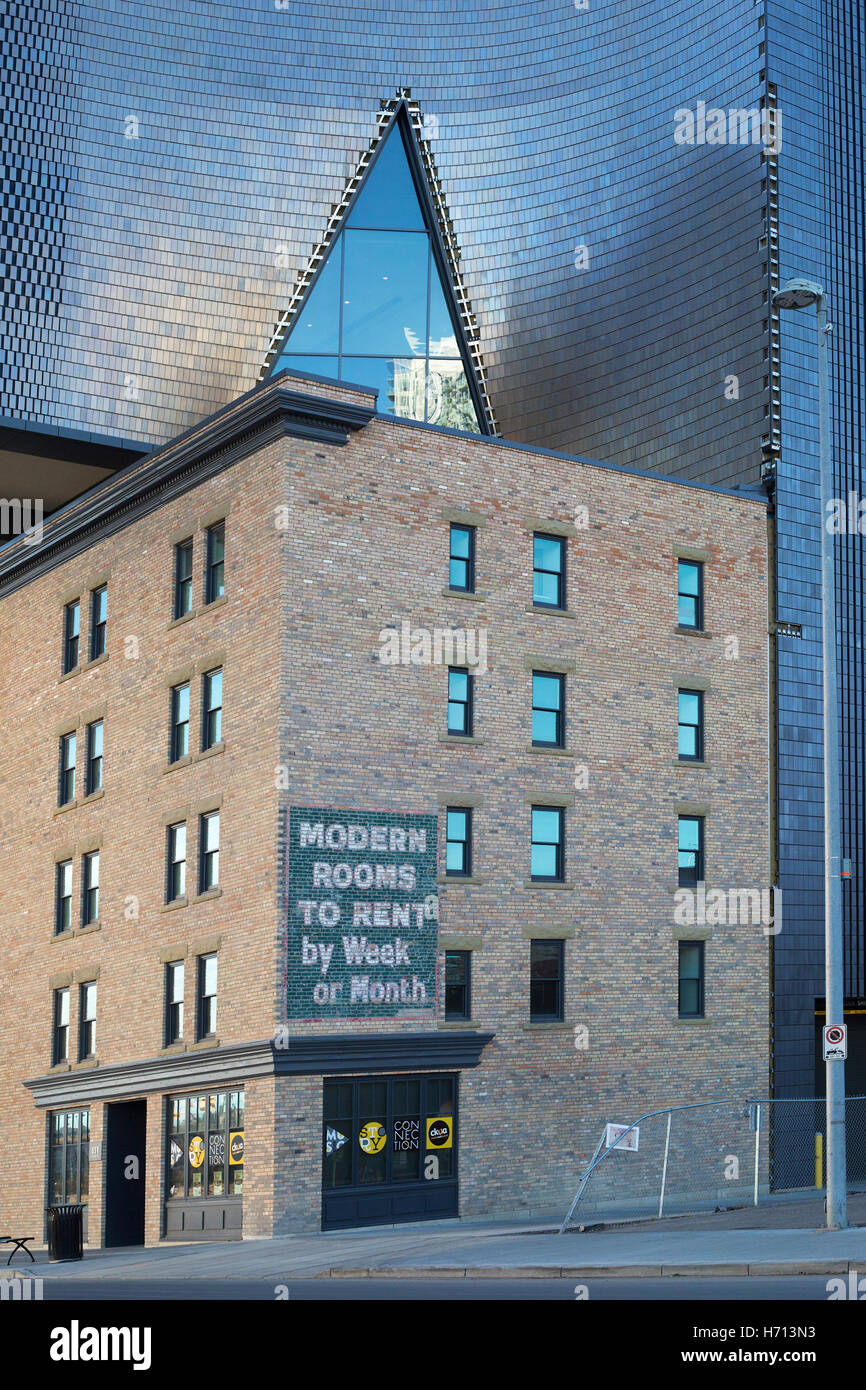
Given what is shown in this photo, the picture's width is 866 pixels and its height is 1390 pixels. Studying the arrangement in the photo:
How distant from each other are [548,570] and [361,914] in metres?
8.76

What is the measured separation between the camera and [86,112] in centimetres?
4625

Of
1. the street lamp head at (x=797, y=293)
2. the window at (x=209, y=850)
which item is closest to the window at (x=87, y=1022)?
the window at (x=209, y=850)

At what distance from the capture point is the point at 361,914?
3094cm

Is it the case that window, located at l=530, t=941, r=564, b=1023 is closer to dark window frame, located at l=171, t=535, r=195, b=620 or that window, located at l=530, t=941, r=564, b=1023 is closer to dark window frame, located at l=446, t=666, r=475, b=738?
dark window frame, located at l=446, t=666, r=475, b=738

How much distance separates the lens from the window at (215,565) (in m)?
33.8

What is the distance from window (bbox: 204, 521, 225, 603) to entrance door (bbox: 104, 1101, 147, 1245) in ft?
36.4

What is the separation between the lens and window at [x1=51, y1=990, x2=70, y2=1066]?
3838 cm

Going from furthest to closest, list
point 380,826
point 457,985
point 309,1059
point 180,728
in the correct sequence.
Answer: point 180,728, point 457,985, point 380,826, point 309,1059

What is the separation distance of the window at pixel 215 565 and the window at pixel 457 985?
342 inches

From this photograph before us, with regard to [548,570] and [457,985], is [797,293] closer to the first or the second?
[548,570]

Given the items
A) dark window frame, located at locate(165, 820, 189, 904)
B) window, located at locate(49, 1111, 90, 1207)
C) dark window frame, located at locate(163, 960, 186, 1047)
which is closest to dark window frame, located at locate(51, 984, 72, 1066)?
window, located at locate(49, 1111, 90, 1207)

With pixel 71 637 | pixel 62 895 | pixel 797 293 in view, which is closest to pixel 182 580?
pixel 71 637

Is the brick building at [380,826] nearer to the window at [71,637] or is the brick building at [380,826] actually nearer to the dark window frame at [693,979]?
the dark window frame at [693,979]
